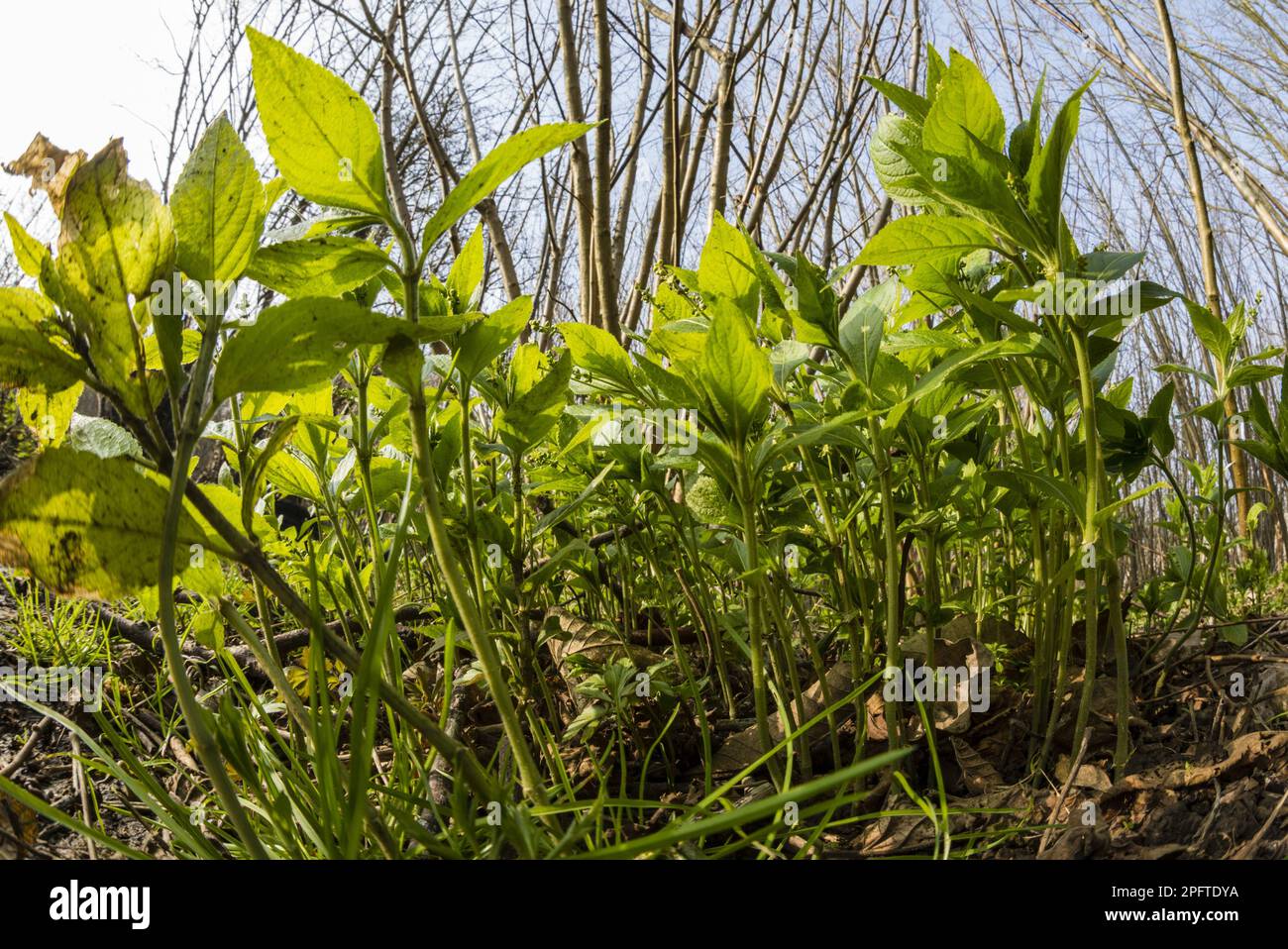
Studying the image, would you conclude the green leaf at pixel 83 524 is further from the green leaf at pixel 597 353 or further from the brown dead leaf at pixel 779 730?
the brown dead leaf at pixel 779 730

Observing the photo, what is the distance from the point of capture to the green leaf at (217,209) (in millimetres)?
457

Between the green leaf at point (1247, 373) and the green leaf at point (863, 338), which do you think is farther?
the green leaf at point (1247, 373)

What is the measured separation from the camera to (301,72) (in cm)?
45

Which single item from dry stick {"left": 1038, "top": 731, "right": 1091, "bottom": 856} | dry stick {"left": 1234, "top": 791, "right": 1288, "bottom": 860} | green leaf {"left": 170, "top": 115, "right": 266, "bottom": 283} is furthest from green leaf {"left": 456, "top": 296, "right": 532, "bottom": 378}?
dry stick {"left": 1234, "top": 791, "right": 1288, "bottom": 860}

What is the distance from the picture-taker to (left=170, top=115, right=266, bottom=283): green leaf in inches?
18.0

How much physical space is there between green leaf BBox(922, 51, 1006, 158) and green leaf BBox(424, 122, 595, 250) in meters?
0.31

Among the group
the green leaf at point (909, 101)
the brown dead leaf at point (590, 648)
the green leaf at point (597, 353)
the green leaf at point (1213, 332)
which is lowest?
the brown dead leaf at point (590, 648)

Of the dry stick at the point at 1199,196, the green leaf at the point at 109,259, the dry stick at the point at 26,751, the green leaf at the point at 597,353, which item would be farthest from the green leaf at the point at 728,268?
the dry stick at the point at 1199,196

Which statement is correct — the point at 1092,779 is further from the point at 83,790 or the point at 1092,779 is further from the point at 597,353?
the point at 83,790

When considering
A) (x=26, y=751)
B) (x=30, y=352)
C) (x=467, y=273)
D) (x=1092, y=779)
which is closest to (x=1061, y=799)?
(x=1092, y=779)

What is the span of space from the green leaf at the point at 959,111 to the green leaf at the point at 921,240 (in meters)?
0.05
